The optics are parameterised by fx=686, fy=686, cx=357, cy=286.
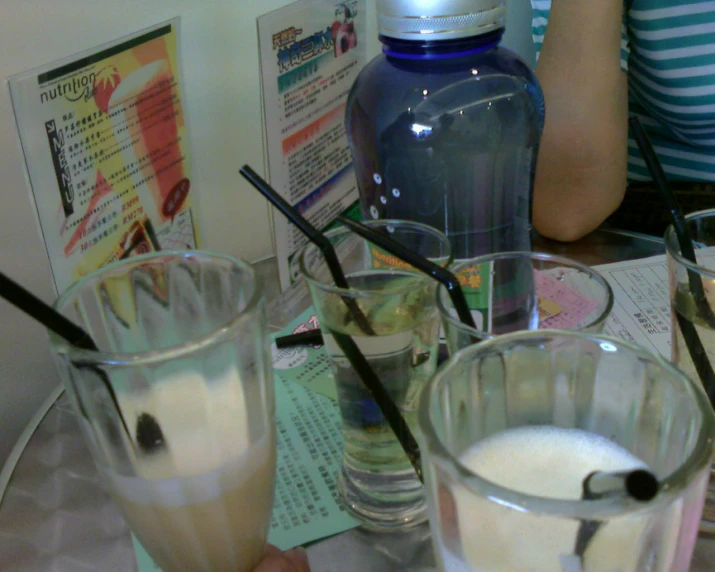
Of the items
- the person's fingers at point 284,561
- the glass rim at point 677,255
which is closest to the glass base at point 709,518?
the glass rim at point 677,255

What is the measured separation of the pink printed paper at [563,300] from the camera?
41 centimetres

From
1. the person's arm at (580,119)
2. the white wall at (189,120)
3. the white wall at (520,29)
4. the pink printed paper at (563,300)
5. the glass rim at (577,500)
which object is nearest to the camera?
the glass rim at (577,500)

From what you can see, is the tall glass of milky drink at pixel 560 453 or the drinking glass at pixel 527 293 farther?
the drinking glass at pixel 527 293

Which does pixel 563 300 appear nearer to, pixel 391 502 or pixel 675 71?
pixel 391 502

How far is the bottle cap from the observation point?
49 centimetres

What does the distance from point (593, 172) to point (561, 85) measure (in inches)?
4.2

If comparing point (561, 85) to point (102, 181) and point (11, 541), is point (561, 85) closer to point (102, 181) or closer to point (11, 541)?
point (102, 181)

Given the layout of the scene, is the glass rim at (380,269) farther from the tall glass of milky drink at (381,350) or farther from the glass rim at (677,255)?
the glass rim at (677,255)

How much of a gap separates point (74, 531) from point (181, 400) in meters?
0.21

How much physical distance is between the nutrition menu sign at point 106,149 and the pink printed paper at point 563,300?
12.8 inches

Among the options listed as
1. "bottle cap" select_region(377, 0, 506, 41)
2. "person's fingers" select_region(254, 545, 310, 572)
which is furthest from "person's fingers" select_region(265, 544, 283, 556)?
"bottle cap" select_region(377, 0, 506, 41)

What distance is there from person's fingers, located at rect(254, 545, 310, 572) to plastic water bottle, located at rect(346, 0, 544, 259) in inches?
12.5

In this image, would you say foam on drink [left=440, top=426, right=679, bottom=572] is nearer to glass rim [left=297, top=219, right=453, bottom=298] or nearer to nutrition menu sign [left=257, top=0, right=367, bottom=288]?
glass rim [left=297, top=219, right=453, bottom=298]

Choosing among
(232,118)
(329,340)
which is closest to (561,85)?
(232,118)
